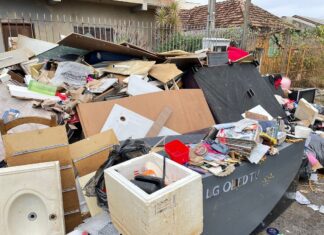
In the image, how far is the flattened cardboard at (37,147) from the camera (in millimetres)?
1699

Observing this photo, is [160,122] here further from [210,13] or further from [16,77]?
[210,13]

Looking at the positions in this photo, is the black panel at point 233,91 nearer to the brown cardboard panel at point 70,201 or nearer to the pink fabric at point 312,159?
the pink fabric at point 312,159

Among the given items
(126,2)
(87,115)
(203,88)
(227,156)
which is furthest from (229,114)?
(126,2)

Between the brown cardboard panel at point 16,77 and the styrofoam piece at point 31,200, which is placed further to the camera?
the brown cardboard panel at point 16,77

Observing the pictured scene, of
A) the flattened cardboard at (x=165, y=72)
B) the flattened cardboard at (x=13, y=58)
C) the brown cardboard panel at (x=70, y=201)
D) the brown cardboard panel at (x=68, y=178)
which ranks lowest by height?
the brown cardboard panel at (x=70, y=201)

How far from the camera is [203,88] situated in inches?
134

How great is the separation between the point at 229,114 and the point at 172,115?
88 centimetres

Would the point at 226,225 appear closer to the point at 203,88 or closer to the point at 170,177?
the point at 170,177

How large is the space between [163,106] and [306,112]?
258 cm

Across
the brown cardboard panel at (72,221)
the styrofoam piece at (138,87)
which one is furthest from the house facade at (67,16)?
the brown cardboard panel at (72,221)

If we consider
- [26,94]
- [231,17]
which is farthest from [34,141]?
[231,17]

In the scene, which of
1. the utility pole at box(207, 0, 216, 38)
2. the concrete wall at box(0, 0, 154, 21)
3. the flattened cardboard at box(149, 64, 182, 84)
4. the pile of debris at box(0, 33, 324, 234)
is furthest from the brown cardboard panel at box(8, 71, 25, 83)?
the utility pole at box(207, 0, 216, 38)

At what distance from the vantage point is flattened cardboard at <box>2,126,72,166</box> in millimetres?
1699

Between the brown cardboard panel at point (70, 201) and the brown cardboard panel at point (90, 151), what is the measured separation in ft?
0.63
